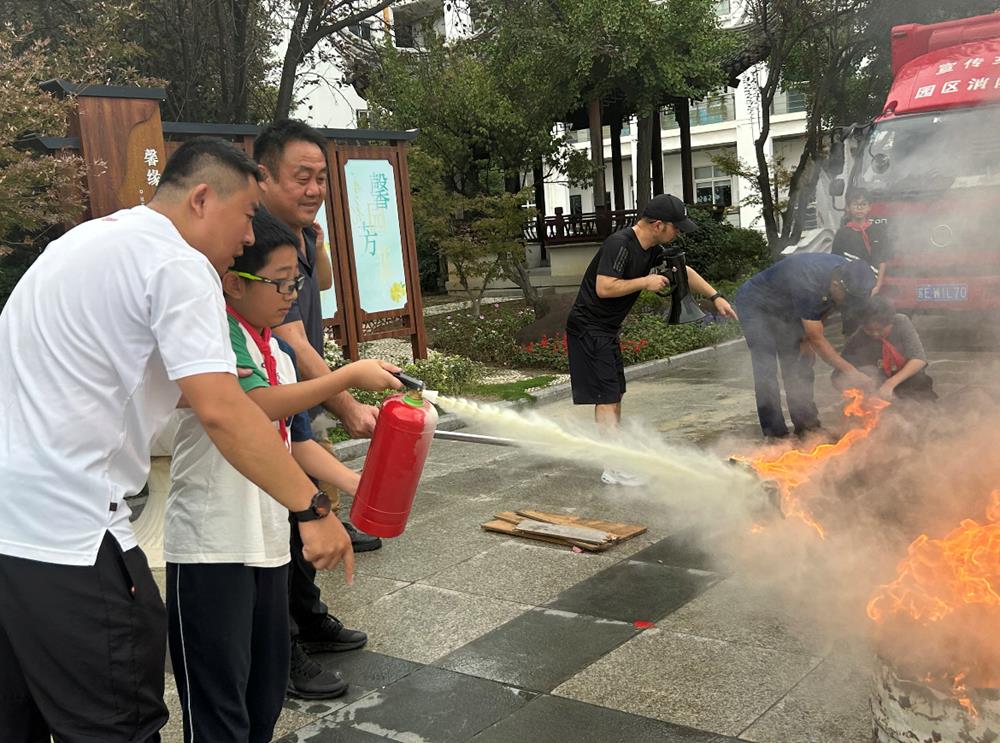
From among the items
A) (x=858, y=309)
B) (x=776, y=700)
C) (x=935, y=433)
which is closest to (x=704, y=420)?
(x=858, y=309)

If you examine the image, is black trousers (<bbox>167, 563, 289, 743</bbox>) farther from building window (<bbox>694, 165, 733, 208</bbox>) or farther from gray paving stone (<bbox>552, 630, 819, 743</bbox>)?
building window (<bbox>694, 165, 733, 208</bbox>)

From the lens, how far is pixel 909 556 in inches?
108

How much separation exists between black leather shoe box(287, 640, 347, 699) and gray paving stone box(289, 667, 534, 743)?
0.35 ft

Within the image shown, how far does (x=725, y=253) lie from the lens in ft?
61.3

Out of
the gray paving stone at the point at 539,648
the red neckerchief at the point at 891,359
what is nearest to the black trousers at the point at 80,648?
the gray paving stone at the point at 539,648

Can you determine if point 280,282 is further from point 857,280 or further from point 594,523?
point 857,280

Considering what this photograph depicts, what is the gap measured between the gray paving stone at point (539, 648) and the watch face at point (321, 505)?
157cm

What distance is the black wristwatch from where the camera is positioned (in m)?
2.29

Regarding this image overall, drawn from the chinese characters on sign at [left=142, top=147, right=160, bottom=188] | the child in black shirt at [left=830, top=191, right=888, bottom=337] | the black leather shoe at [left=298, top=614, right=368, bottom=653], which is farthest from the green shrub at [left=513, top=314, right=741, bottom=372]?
the black leather shoe at [left=298, top=614, right=368, bottom=653]

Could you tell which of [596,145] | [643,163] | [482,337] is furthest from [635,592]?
[596,145]

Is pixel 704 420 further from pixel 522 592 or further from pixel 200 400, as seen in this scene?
pixel 200 400

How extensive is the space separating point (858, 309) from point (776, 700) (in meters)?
3.50

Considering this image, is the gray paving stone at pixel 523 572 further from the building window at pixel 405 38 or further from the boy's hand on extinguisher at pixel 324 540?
the building window at pixel 405 38

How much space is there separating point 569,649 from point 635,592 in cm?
68
